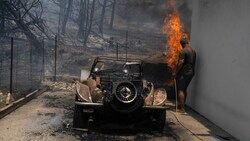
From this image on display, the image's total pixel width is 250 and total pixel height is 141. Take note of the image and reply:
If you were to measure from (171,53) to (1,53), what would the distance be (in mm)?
7179

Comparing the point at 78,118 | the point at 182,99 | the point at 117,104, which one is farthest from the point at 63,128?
the point at 182,99

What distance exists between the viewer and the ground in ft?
20.9

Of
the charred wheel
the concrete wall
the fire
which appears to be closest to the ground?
the concrete wall

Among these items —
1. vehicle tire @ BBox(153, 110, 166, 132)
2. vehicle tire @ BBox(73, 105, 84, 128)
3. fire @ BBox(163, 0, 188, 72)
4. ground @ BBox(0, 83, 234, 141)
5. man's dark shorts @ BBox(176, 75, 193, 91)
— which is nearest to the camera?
ground @ BBox(0, 83, 234, 141)

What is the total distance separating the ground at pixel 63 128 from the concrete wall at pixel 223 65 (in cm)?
44

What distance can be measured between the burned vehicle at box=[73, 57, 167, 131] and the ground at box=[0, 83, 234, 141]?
0.27 metres

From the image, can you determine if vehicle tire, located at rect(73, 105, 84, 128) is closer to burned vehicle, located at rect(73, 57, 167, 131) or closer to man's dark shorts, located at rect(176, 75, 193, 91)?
burned vehicle, located at rect(73, 57, 167, 131)

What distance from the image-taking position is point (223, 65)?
8062 mm

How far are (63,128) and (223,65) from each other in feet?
14.5

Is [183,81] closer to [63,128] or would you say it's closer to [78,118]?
[78,118]

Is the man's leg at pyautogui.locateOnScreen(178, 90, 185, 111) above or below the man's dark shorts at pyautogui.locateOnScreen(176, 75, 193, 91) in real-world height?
below

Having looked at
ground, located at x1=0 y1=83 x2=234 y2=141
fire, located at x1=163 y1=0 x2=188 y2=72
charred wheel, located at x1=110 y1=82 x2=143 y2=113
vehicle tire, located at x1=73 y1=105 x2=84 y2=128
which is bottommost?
ground, located at x1=0 y1=83 x2=234 y2=141

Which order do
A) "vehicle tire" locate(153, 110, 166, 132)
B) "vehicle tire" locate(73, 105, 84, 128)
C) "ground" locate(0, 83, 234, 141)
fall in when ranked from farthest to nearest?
1. "vehicle tire" locate(153, 110, 166, 132)
2. "vehicle tire" locate(73, 105, 84, 128)
3. "ground" locate(0, 83, 234, 141)

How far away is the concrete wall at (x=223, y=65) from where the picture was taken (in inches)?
269
